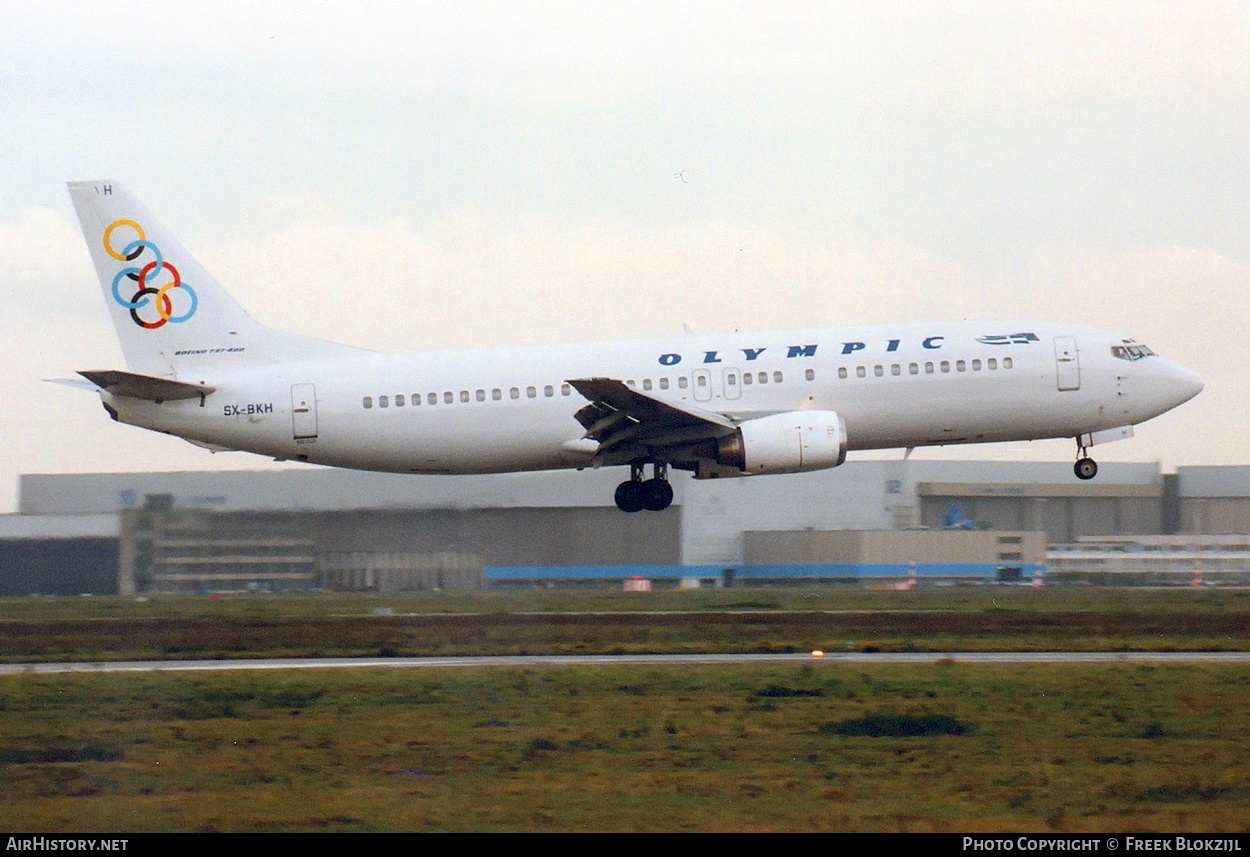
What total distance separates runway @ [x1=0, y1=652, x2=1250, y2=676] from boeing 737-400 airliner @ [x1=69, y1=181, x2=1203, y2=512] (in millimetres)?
7820

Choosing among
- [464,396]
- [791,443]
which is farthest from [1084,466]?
[464,396]

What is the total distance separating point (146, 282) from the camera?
3344 centimetres

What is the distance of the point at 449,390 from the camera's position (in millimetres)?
32188

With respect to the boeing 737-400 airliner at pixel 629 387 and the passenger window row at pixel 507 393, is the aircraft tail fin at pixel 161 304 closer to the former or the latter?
the boeing 737-400 airliner at pixel 629 387

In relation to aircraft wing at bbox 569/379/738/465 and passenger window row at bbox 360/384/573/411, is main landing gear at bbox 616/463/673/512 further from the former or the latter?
passenger window row at bbox 360/384/573/411

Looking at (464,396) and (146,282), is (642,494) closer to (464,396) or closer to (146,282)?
(464,396)

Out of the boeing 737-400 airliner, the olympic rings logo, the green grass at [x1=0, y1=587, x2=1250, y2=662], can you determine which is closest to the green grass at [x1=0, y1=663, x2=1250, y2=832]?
the green grass at [x1=0, y1=587, x2=1250, y2=662]

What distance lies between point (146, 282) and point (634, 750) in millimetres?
21640

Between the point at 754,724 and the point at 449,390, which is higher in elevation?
the point at 449,390

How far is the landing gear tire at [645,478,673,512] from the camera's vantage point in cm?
3372

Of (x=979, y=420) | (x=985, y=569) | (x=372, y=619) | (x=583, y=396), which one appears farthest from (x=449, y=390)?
(x=985, y=569)

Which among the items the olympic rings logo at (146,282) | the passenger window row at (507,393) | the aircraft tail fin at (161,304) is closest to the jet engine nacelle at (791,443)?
the passenger window row at (507,393)

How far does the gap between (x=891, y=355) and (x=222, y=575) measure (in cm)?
1739
